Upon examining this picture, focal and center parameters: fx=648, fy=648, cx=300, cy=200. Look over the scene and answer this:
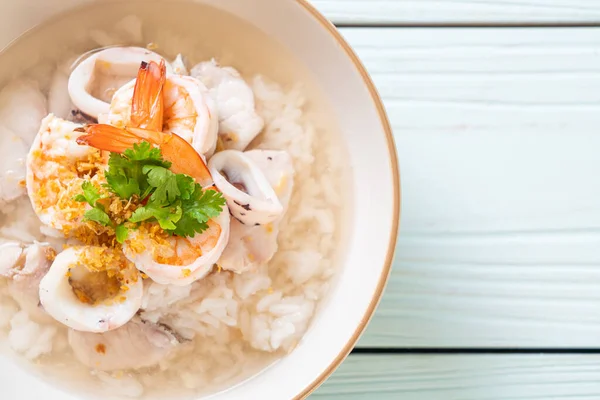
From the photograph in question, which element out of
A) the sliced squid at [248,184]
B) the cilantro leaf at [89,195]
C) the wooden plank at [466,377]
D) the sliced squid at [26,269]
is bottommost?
the wooden plank at [466,377]

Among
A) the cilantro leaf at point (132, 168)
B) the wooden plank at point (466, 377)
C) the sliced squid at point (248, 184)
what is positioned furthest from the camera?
the wooden plank at point (466, 377)

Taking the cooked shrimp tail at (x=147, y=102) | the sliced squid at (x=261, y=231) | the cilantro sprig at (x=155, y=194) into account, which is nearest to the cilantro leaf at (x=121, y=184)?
the cilantro sprig at (x=155, y=194)

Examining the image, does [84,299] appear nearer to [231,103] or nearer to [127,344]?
[127,344]

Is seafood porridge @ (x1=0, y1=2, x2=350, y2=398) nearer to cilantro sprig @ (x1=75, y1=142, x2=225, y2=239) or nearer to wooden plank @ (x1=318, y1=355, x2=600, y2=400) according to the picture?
cilantro sprig @ (x1=75, y1=142, x2=225, y2=239)

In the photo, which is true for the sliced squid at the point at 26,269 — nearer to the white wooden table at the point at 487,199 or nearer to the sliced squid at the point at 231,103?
the sliced squid at the point at 231,103

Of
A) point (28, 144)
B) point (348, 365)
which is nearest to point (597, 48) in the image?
point (348, 365)

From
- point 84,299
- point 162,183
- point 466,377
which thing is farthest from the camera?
point 466,377

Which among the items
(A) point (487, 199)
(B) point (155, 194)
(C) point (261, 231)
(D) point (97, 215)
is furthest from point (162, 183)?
(A) point (487, 199)
